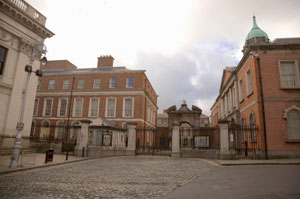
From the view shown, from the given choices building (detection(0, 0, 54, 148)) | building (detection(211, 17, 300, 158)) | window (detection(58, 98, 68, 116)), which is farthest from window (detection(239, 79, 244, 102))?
window (detection(58, 98, 68, 116))

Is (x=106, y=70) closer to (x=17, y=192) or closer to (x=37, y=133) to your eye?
(x=37, y=133)

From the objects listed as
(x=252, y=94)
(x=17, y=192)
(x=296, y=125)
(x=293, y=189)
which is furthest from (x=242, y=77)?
(x=17, y=192)

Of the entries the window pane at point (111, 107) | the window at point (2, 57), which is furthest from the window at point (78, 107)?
the window at point (2, 57)

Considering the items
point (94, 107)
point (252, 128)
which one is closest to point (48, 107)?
point (94, 107)

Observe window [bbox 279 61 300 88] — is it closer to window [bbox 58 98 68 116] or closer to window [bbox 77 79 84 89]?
window [bbox 77 79 84 89]

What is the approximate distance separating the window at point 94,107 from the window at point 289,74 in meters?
27.4

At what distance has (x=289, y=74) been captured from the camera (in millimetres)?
16656

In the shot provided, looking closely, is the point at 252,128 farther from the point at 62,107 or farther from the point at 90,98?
the point at 62,107

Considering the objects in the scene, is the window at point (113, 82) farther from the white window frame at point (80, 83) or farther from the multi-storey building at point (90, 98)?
the white window frame at point (80, 83)

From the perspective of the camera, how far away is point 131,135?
19.2 meters

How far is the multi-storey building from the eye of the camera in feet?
113

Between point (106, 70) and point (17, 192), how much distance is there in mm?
34264

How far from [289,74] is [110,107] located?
2609 centimetres

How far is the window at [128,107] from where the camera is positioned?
113 feet
